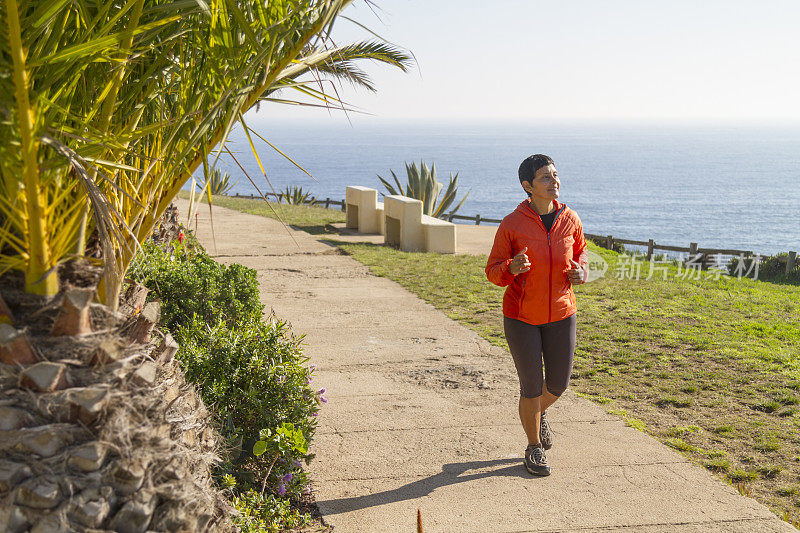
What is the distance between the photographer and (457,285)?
1037 centimetres

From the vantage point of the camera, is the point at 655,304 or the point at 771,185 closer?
the point at 655,304

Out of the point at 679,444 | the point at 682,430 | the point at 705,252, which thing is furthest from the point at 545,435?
the point at 705,252

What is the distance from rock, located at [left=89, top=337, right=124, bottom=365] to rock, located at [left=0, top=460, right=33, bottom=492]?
1.07ft

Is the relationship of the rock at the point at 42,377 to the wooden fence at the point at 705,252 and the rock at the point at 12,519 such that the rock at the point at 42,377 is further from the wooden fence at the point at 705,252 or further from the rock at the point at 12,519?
the wooden fence at the point at 705,252

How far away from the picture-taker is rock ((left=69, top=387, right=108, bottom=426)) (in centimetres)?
197

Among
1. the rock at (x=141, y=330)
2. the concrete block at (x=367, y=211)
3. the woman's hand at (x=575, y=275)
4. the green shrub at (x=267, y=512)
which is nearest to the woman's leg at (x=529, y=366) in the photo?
the woman's hand at (x=575, y=275)

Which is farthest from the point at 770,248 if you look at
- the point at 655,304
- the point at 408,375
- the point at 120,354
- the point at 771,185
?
the point at 771,185

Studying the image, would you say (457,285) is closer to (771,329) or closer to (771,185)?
(771,329)

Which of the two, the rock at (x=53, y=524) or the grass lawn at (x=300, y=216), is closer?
the rock at (x=53, y=524)

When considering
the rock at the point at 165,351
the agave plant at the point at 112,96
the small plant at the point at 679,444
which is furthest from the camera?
the small plant at the point at 679,444

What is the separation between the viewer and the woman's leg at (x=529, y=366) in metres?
4.07

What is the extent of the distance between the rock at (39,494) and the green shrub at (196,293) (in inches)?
108

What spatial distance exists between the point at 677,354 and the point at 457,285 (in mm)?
3777

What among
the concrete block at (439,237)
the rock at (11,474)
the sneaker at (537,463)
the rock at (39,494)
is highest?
the rock at (11,474)
